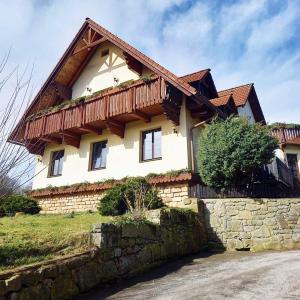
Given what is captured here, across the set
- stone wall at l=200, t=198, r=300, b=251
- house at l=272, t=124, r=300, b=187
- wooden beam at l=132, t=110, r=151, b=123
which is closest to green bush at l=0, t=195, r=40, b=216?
wooden beam at l=132, t=110, r=151, b=123

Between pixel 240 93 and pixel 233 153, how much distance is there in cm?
1027

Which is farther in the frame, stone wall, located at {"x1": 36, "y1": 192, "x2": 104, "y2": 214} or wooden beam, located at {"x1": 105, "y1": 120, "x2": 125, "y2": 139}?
stone wall, located at {"x1": 36, "y1": 192, "x2": 104, "y2": 214}

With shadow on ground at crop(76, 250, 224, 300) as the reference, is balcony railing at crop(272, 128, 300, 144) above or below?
above

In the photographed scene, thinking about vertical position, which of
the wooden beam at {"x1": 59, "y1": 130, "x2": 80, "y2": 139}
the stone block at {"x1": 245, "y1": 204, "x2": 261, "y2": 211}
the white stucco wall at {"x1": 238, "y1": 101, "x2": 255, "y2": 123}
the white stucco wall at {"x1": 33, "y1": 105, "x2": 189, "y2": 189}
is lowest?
the stone block at {"x1": 245, "y1": 204, "x2": 261, "y2": 211}

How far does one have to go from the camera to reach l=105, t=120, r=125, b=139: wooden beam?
15.5 metres

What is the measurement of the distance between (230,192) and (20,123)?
8750 millimetres

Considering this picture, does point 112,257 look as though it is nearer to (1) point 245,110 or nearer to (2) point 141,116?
(2) point 141,116

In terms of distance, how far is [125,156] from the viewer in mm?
15664

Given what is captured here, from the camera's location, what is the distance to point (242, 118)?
13.0 meters

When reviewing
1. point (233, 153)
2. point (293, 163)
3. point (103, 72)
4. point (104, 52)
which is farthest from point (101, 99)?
point (293, 163)

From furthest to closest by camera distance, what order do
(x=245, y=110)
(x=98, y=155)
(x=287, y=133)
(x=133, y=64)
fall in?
(x=287, y=133) < (x=245, y=110) < (x=98, y=155) < (x=133, y=64)

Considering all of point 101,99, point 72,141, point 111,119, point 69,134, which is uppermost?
point 101,99

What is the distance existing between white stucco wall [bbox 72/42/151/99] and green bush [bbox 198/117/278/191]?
645cm

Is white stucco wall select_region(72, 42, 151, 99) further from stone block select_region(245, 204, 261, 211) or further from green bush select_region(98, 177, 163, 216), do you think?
stone block select_region(245, 204, 261, 211)
